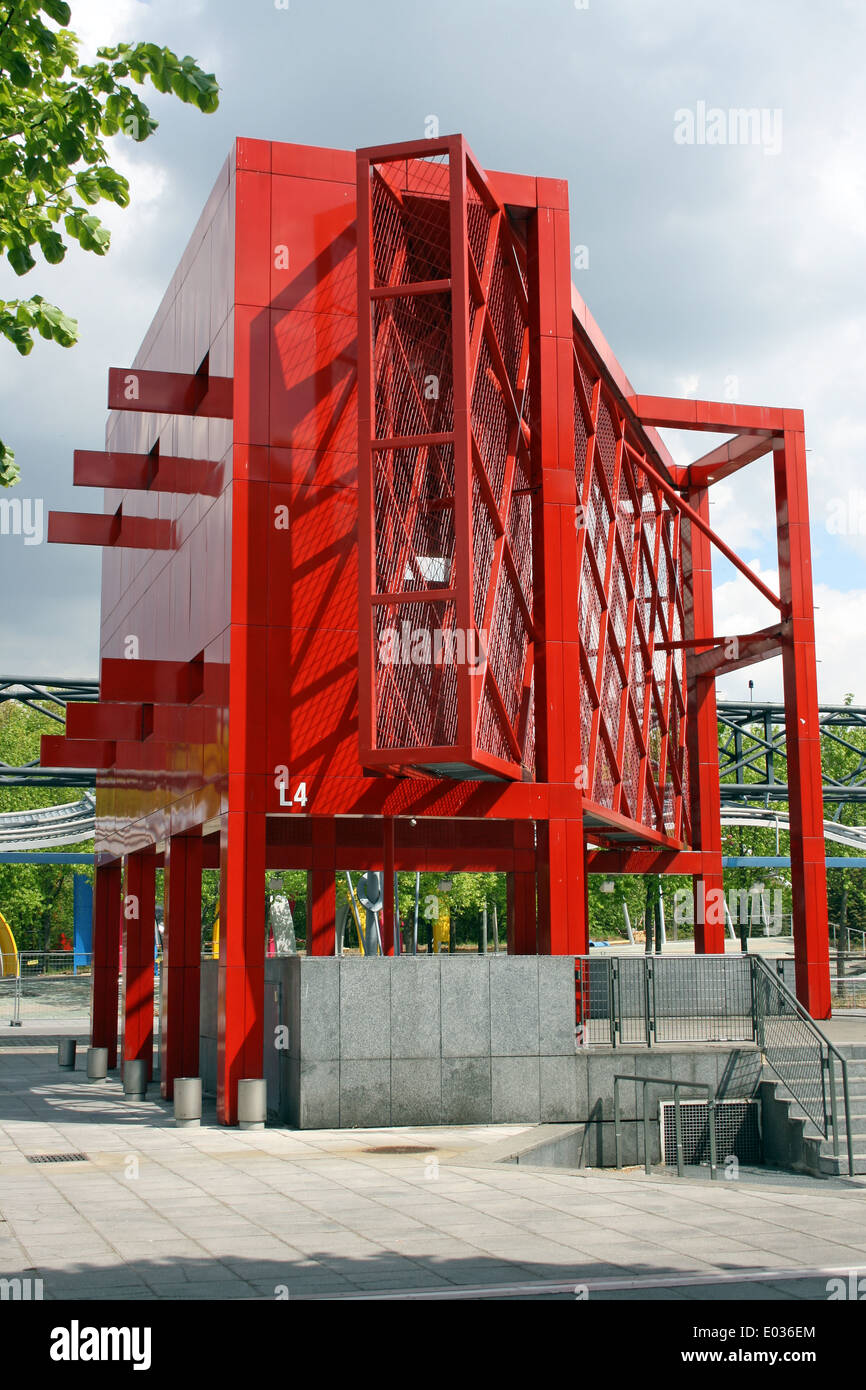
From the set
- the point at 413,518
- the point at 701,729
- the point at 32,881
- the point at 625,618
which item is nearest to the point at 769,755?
the point at 701,729

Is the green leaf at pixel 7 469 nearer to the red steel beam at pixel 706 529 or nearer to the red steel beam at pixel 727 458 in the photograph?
the red steel beam at pixel 706 529

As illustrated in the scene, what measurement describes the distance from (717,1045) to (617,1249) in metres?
10.0

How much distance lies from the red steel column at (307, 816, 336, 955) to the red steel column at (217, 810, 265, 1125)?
12.3 metres

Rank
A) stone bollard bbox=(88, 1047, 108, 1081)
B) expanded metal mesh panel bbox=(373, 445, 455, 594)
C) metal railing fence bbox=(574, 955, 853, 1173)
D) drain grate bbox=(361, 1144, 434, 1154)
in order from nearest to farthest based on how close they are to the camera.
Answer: drain grate bbox=(361, 1144, 434, 1154), expanded metal mesh panel bbox=(373, 445, 455, 594), metal railing fence bbox=(574, 955, 853, 1173), stone bollard bbox=(88, 1047, 108, 1081)

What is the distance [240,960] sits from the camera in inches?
731

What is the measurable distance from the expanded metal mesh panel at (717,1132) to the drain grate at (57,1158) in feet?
24.1

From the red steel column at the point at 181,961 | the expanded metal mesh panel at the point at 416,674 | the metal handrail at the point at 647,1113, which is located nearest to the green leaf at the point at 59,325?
the expanded metal mesh panel at the point at 416,674

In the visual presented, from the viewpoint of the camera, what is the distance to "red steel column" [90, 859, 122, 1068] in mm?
30172

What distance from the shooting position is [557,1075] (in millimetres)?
18203

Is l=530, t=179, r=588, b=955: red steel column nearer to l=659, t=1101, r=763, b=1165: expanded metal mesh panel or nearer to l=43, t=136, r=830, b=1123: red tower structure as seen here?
l=43, t=136, r=830, b=1123: red tower structure

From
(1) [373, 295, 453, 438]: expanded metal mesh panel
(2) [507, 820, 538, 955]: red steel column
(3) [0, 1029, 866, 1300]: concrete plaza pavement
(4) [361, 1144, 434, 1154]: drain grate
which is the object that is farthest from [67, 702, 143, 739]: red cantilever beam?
(4) [361, 1144, 434, 1154]: drain grate

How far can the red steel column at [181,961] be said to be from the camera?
22.5 metres

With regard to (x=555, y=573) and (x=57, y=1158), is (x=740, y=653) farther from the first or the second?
(x=57, y=1158)
